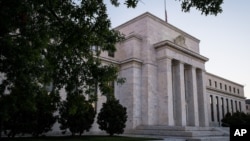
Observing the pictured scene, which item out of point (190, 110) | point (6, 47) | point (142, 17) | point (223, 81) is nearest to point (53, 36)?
point (6, 47)

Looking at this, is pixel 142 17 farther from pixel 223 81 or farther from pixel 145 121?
pixel 223 81

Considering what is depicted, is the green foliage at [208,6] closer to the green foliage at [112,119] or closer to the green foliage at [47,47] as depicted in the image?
the green foliage at [47,47]

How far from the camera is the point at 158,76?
29.9m

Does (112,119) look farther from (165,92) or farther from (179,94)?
(179,94)

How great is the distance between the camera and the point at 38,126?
18000 millimetres

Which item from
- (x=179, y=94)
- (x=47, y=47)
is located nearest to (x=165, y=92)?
(x=179, y=94)

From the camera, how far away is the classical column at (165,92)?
1087 inches

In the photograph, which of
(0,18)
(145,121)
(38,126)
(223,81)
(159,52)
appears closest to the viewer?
(0,18)

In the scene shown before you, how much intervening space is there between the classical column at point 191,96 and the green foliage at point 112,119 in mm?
13381

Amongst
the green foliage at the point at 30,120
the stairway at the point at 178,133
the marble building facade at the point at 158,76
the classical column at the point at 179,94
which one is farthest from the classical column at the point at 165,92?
the green foliage at the point at 30,120

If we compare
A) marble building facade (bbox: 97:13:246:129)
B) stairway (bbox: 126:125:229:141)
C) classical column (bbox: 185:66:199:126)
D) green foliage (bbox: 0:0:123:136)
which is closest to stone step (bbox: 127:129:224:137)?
stairway (bbox: 126:125:229:141)

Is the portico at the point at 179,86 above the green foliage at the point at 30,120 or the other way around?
above

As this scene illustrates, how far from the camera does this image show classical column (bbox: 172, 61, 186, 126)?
28.9 metres

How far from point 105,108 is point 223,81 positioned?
40189mm
